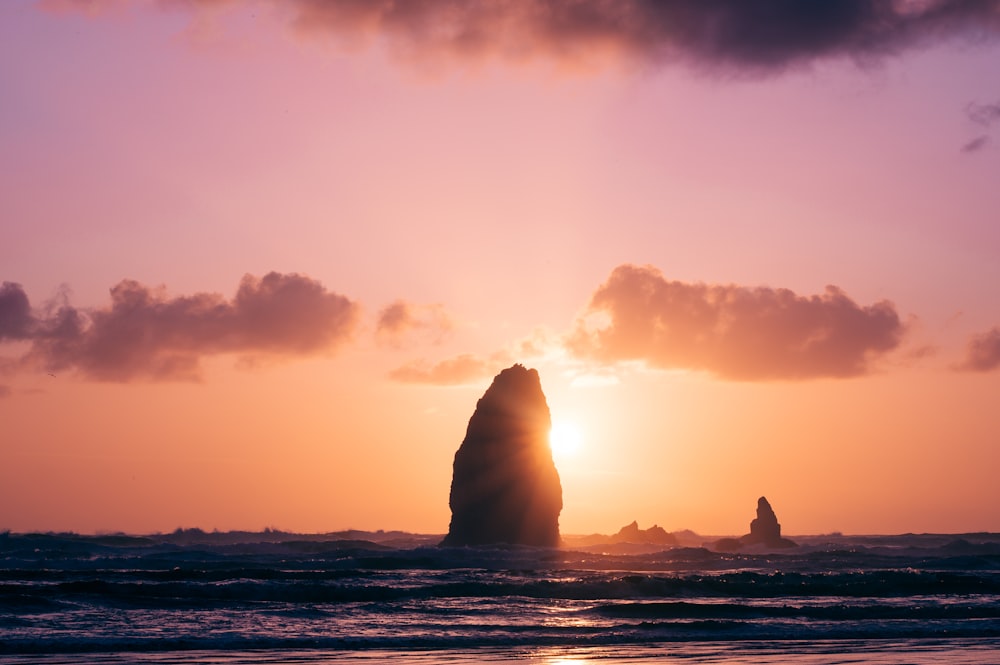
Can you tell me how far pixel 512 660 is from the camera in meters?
27.1

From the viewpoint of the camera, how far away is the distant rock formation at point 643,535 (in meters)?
120

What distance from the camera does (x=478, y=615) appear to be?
3731 centimetres

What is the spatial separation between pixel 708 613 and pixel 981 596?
16761mm

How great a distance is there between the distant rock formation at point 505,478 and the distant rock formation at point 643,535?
1614 inches

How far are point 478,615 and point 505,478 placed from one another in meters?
41.4

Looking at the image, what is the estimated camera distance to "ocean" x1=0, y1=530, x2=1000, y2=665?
28594mm

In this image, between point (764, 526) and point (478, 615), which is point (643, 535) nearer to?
point (764, 526)

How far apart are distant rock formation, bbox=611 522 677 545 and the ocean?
56649 millimetres

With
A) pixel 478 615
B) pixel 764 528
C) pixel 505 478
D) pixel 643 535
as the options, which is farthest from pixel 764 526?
pixel 478 615

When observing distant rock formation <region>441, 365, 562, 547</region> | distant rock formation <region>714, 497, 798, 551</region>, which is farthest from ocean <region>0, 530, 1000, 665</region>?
distant rock formation <region>714, 497, 798, 551</region>

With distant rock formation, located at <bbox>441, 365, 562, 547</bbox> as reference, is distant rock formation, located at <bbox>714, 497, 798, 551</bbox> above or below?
below

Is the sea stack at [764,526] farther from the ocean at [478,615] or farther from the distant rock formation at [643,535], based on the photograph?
the ocean at [478,615]

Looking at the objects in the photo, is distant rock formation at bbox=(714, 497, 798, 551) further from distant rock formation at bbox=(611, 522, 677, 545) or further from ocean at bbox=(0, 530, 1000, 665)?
ocean at bbox=(0, 530, 1000, 665)

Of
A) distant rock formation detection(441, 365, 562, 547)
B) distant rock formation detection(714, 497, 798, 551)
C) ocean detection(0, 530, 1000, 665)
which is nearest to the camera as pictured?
ocean detection(0, 530, 1000, 665)
